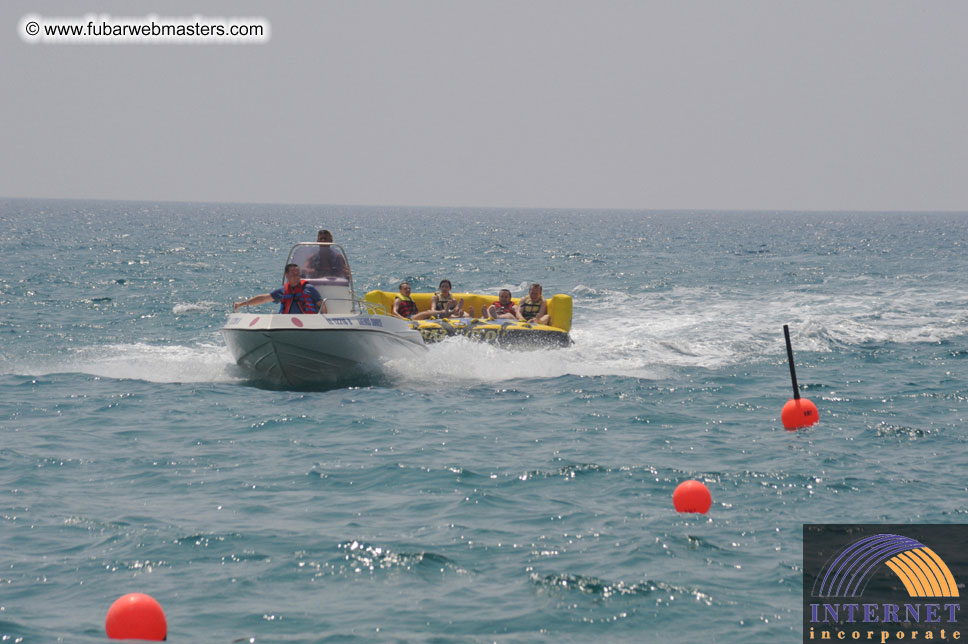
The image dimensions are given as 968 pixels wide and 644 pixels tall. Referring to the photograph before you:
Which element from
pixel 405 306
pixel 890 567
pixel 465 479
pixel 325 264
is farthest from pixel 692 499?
pixel 405 306

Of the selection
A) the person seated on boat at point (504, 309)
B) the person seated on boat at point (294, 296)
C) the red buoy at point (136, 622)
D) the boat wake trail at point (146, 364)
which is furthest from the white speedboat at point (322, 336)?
the red buoy at point (136, 622)

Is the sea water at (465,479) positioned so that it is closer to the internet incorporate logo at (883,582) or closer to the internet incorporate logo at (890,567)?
the internet incorporate logo at (883,582)

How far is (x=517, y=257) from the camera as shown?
171ft

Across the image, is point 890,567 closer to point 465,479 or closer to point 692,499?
point 692,499

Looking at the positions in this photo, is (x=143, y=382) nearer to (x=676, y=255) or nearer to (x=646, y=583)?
(x=646, y=583)

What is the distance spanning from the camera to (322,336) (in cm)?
1395

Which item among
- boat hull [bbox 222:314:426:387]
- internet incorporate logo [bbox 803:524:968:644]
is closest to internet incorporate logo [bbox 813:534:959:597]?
internet incorporate logo [bbox 803:524:968:644]

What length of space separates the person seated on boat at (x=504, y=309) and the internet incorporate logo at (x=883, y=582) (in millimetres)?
10060

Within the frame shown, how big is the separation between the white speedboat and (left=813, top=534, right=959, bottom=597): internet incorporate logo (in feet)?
26.0

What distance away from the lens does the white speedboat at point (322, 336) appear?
13.8 metres

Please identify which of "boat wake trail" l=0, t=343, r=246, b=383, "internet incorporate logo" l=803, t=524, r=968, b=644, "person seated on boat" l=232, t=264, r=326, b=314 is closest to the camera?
"internet incorporate logo" l=803, t=524, r=968, b=644

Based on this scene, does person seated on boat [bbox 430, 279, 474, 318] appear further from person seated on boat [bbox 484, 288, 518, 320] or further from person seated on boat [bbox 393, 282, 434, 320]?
person seated on boat [bbox 484, 288, 518, 320]

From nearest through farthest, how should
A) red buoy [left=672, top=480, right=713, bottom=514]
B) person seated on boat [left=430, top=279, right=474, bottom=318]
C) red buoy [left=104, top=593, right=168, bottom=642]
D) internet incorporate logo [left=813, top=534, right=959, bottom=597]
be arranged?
1. red buoy [left=104, top=593, right=168, bottom=642]
2. internet incorporate logo [left=813, top=534, right=959, bottom=597]
3. red buoy [left=672, top=480, right=713, bottom=514]
4. person seated on boat [left=430, top=279, right=474, bottom=318]

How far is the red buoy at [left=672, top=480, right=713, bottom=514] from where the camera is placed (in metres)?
8.53
